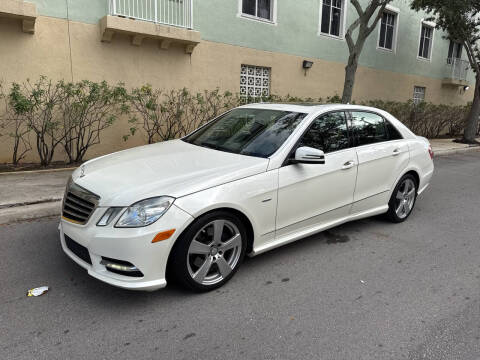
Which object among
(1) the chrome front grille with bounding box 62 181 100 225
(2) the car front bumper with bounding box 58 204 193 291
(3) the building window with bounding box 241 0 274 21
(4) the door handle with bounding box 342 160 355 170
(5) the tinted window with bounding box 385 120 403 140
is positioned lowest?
(2) the car front bumper with bounding box 58 204 193 291

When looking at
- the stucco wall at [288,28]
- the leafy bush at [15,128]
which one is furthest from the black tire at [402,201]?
the stucco wall at [288,28]

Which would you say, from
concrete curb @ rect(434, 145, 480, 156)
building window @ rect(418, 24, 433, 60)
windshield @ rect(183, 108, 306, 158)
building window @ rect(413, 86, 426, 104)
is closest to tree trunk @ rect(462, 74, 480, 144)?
concrete curb @ rect(434, 145, 480, 156)

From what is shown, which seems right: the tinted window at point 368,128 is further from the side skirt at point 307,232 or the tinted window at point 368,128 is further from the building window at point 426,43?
the building window at point 426,43

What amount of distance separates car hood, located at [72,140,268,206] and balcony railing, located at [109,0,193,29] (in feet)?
19.7

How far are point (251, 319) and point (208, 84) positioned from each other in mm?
8666

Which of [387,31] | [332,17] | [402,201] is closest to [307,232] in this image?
[402,201]

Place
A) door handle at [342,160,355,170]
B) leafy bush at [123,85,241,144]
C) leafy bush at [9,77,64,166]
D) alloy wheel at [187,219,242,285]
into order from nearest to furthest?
alloy wheel at [187,219,242,285] → door handle at [342,160,355,170] → leafy bush at [9,77,64,166] → leafy bush at [123,85,241,144]

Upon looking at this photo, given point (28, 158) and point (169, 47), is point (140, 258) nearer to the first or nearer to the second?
point (28, 158)

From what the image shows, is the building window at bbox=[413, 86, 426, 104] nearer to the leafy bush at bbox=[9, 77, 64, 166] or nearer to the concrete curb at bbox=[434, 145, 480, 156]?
the concrete curb at bbox=[434, 145, 480, 156]

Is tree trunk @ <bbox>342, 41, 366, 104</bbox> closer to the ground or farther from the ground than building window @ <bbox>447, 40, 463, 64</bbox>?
closer to the ground

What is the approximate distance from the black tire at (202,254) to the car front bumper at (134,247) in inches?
3.4

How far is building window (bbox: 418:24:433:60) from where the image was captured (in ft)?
60.2

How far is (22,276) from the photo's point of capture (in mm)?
3311

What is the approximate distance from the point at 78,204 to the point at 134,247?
734 mm
